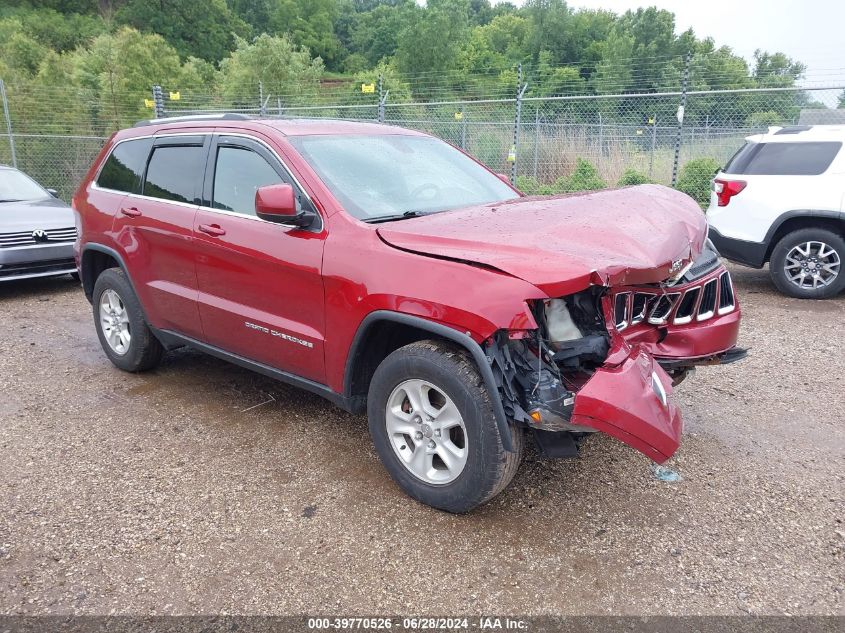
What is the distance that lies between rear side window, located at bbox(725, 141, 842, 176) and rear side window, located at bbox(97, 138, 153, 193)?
→ 6138 millimetres

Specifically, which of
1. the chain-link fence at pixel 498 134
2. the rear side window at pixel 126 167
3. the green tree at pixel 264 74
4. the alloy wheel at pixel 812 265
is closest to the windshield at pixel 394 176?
the rear side window at pixel 126 167

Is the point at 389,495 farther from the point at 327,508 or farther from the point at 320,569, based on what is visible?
the point at 320,569

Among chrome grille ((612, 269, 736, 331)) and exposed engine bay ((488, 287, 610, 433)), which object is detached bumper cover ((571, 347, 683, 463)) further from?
chrome grille ((612, 269, 736, 331))

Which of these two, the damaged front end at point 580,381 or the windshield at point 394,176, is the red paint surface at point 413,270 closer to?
Result: the damaged front end at point 580,381

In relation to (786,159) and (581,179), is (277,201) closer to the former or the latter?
(786,159)

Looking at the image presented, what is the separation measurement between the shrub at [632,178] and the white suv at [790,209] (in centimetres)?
541

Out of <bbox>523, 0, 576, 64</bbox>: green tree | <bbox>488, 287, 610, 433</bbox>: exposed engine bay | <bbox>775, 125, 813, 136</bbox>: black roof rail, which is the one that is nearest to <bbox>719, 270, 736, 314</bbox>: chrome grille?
<bbox>488, 287, 610, 433</bbox>: exposed engine bay

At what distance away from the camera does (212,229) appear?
3779mm

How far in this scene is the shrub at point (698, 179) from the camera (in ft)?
36.3

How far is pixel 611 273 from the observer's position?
2555mm

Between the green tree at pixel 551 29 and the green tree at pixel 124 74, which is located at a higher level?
the green tree at pixel 551 29

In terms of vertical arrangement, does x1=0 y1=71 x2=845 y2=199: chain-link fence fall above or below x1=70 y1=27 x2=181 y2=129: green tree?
below

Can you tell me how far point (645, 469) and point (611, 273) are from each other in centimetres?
139

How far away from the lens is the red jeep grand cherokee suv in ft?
8.57
